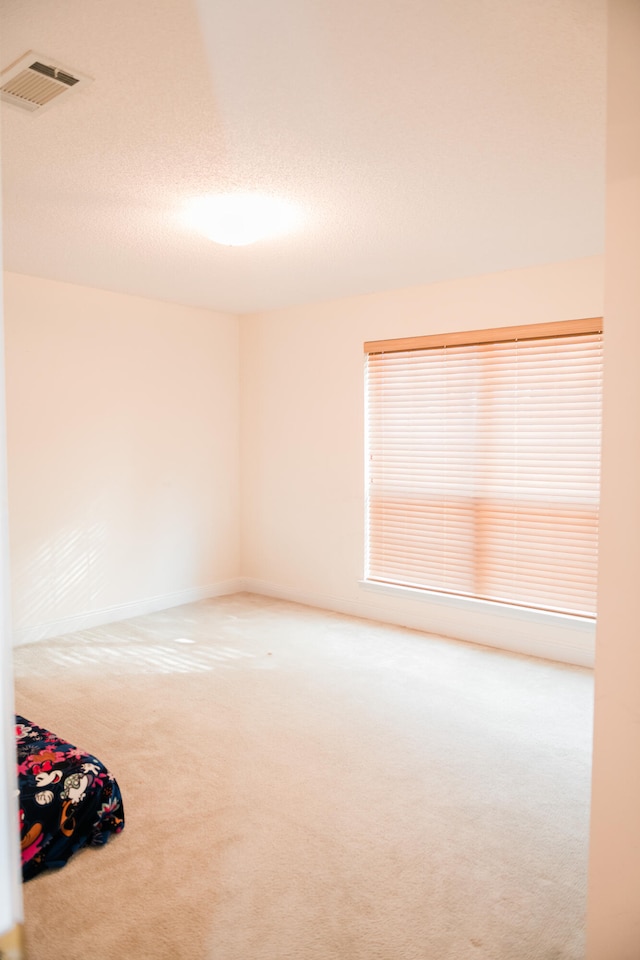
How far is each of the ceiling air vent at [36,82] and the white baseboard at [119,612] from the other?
11.5ft

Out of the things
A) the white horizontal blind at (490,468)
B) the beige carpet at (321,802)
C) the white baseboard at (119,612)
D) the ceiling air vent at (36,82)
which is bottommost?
the beige carpet at (321,802)

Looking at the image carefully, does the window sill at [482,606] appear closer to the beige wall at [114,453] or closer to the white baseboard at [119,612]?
the white baseboard at [119,612]

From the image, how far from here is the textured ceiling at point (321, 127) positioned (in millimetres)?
1723

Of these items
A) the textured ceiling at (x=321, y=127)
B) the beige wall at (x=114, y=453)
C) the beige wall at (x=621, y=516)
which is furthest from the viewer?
the beige wall at (x=114, y=453)

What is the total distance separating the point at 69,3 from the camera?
163 centimetres

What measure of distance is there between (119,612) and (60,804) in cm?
298

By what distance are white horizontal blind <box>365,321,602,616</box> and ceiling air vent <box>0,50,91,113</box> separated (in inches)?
122

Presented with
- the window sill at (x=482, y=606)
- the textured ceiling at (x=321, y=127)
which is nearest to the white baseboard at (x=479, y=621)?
the window sill at (x=482, y=606)

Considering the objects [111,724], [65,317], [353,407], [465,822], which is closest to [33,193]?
[65,317]

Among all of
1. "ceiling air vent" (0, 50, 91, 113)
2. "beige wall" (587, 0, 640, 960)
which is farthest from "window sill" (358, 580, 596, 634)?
"ceiling air vent" (0, 50, 91, 113)

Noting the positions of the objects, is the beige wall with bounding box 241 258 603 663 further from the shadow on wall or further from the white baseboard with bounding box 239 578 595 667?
the shadow on wall

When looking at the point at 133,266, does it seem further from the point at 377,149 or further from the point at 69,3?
the point at 69,3

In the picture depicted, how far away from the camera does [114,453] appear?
5066 millimetres

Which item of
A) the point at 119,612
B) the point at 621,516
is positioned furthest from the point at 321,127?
the point at 119,612
